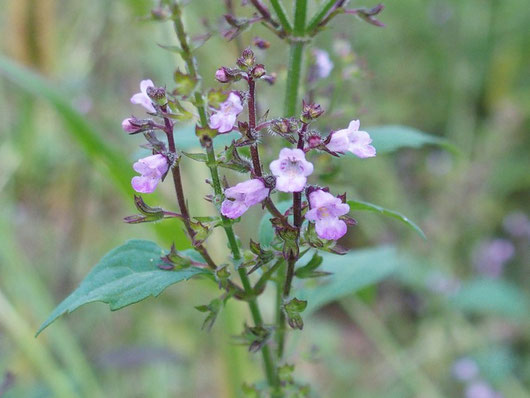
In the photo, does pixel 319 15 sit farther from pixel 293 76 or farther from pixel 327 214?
pixel 327 214

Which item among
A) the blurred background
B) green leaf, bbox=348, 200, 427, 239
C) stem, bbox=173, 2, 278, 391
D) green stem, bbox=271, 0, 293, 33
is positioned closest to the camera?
stem, bbox=173, 2, 278, 391

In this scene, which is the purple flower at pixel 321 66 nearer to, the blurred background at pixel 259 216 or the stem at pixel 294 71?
the blurred background at pixel 259 216

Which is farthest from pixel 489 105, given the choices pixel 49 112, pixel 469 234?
pixel 49 112

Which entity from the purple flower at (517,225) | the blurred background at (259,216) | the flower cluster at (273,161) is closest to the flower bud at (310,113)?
the flower cluster at (273,161)

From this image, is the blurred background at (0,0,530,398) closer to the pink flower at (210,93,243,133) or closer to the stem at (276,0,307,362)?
the stem at (276,0,307,362)

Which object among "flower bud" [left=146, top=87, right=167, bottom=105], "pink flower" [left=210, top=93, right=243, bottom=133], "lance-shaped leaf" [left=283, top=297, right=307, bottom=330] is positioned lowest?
"lance-shaped leaf" [left=283, top=297, right=307, bottom=330]

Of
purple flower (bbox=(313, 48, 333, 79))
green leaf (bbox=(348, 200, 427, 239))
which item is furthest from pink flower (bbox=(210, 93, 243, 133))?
purple flower (bbox=(313, 48, 333, 79))

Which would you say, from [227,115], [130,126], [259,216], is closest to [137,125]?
[130,126]
